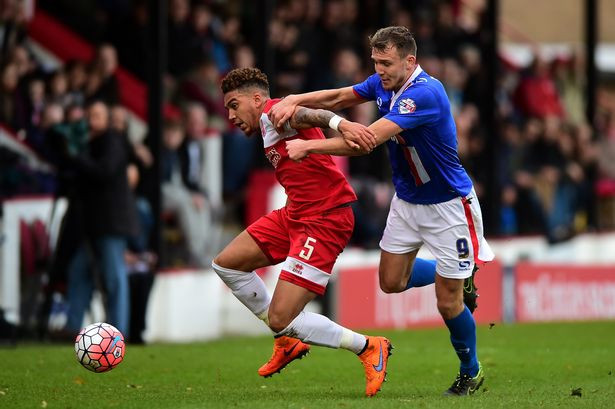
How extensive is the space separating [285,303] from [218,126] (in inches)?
367

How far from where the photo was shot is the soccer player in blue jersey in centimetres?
842

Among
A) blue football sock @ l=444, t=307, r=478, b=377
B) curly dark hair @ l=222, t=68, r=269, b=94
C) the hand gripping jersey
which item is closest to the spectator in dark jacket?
curly dark hair @ l=222, t=68, r=269, b=94

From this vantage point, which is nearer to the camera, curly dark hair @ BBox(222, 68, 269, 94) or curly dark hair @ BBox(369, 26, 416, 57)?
curly dark hair @ BBox(369, 26, 416, 57)

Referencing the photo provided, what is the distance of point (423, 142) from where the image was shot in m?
8.59

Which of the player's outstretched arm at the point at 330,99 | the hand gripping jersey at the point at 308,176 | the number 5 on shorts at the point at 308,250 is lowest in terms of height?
the number 5 on shorts at the point at 308,250

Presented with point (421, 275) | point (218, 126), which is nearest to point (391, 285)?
point (421, 275)

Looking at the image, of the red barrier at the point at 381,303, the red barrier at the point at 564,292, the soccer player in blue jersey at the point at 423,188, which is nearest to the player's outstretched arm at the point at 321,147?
the soccer player in blue jersey at the point at 423,188

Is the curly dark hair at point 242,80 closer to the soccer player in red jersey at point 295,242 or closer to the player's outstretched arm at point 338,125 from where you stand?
the soccer player in red jersey at point 295,242

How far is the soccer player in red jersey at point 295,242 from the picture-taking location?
28.3 ft

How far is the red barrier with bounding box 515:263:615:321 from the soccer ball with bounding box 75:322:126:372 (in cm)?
1055

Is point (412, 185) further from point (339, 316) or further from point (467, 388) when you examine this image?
point (339, 316)

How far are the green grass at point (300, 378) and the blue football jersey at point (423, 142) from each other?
1313 mm

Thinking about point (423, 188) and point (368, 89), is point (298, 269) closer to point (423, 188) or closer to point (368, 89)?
point (423, 188)

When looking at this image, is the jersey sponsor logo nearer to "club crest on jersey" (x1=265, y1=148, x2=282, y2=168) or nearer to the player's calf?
"club crest on jersey" (x1=265, y1=148, x2=282, y2=168)
